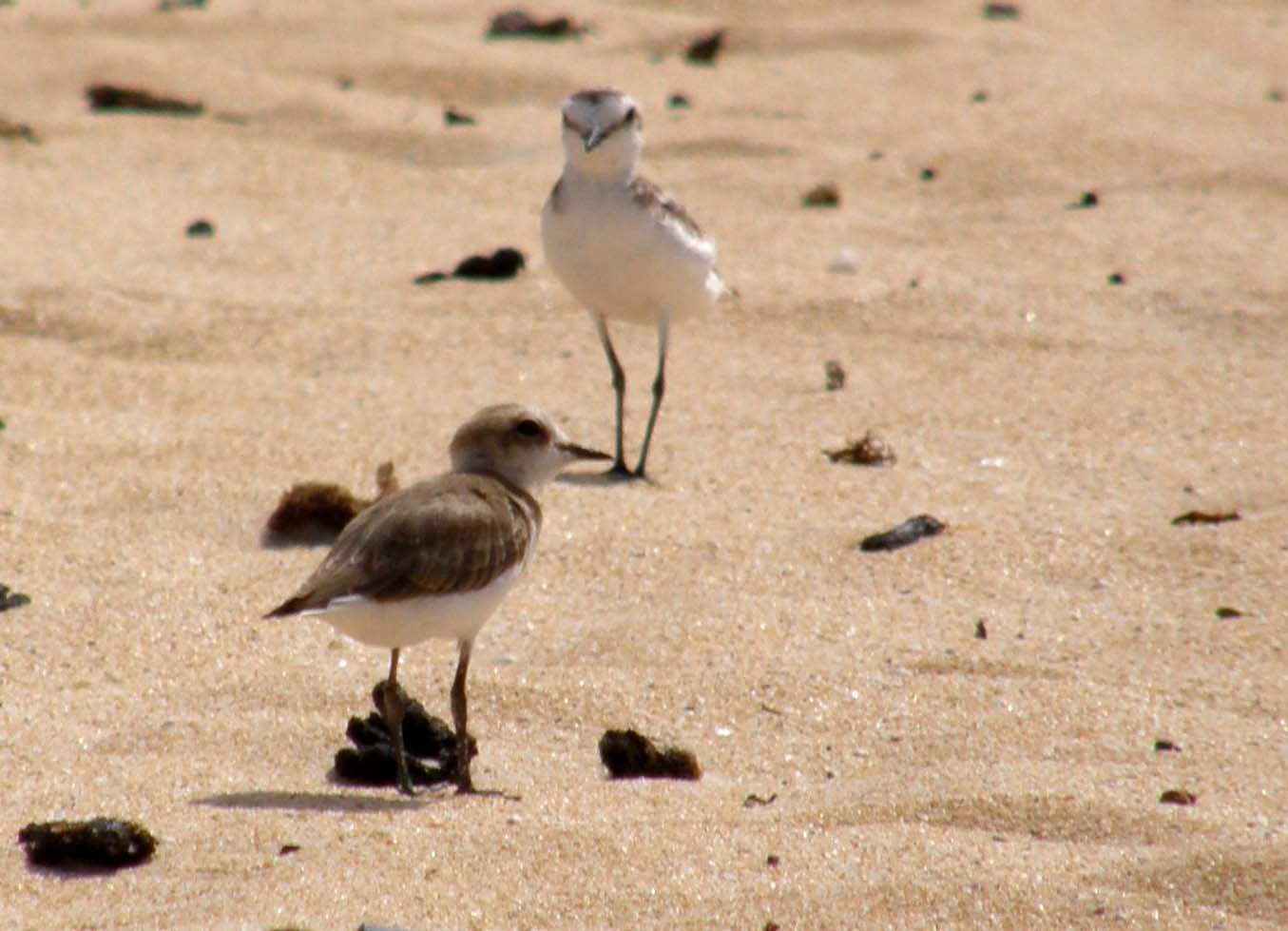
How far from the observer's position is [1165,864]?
3816 millimetres

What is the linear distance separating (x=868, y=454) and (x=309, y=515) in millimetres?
1872

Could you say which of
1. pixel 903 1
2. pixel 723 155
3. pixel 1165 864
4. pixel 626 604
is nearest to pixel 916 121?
pixel 723 155

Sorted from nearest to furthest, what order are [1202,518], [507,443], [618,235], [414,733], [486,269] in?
[414,733]
[507,443]
[1202,518]
[618,235]
[486,269]

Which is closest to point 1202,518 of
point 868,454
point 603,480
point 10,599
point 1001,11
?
point 868,454

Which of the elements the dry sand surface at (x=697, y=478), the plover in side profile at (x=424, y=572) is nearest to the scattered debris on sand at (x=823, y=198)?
the dry sand surface at (x=697, y=478)

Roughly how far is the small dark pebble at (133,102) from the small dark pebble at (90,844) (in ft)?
24.5

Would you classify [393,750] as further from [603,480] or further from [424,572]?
[603,480]

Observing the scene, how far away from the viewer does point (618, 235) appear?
266 inches

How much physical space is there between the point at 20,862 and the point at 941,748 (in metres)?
1.99

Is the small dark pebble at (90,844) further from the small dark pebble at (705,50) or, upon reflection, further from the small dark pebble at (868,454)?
the small dark pebble at (705,50)

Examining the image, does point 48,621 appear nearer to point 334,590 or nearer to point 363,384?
point 334,590

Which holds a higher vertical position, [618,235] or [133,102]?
[618,235]

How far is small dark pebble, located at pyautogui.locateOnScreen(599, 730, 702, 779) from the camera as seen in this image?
435 centimetres

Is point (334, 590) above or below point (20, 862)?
above
